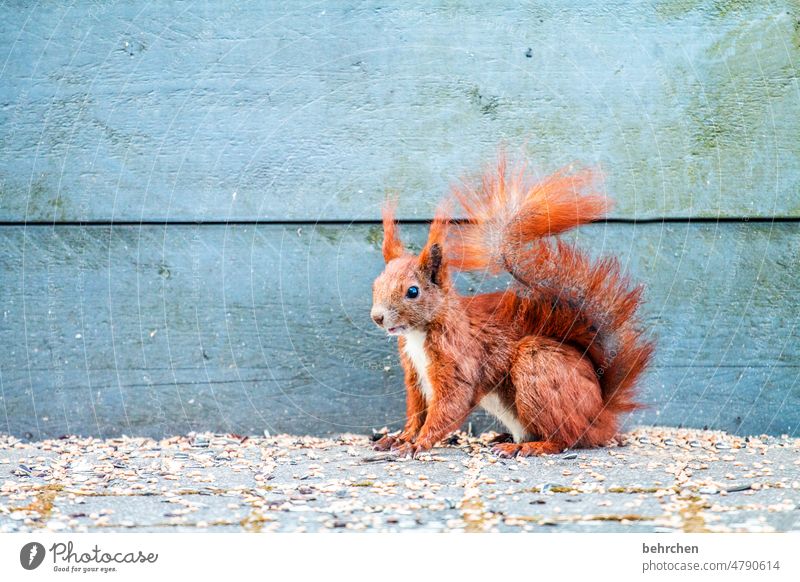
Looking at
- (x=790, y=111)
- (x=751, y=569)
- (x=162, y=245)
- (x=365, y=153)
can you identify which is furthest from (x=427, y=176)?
(x=751, y=569)

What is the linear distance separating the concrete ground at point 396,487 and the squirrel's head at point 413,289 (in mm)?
198

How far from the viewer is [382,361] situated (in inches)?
67.2

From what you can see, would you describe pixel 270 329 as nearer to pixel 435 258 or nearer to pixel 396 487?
pixel 435 258

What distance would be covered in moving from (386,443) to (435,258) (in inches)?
11.6

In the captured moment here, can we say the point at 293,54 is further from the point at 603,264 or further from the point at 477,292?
the point at 603,264

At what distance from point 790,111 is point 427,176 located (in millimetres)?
616

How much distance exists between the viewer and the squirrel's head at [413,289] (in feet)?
4.69

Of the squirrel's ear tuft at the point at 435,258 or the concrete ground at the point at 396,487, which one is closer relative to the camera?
the concrete ground at the point at 396,487

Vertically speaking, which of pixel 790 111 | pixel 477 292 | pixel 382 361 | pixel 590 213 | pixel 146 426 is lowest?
pixel 146 426

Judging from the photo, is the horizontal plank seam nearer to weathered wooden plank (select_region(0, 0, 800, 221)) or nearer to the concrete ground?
weathered wooden plank (select_region(0, 0, 800, 221))

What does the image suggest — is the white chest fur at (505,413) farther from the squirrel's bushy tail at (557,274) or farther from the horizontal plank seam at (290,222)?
the horizontal plank seam at (290,222)

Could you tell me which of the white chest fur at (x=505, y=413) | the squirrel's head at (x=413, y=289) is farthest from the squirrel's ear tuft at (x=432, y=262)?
the white chest fur at (x=505, y=413)

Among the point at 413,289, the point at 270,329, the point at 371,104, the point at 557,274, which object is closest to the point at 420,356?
the point at 413,289

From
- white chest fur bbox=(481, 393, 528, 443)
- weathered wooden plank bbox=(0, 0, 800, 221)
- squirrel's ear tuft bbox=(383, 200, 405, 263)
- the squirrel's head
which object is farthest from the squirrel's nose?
weathered wooden plank bbox=(0, 0, 800, 221)
